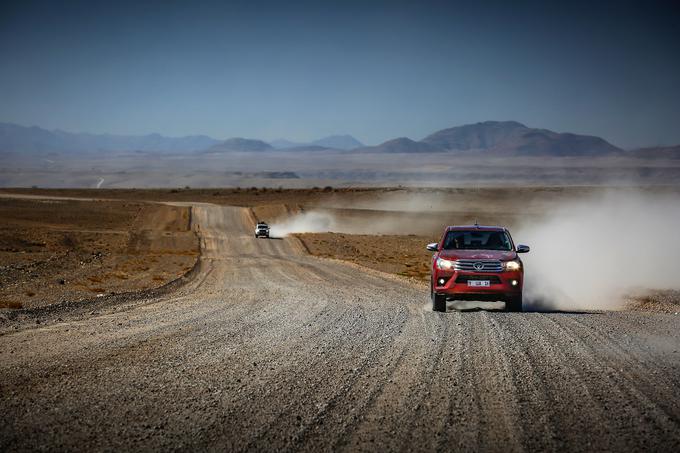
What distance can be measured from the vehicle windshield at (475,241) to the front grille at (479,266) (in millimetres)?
1404

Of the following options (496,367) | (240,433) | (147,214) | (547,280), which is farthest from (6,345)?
(147,214)

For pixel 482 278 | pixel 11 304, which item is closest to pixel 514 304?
pixel 482 278

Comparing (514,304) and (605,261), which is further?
(605,261)

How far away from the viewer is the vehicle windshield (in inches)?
674

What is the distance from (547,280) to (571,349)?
1634 cm

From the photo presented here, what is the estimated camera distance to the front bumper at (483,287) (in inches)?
613

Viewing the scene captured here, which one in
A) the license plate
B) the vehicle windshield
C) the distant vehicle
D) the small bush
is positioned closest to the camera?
the license plate

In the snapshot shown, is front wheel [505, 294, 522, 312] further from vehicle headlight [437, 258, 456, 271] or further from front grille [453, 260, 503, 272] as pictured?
vehicle headlight [437, 258, 456, 271]

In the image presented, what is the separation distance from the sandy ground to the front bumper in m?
11.4

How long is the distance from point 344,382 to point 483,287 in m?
7.47

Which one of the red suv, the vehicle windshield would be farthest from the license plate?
the vehicle windshield

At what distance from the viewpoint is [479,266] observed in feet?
51.3

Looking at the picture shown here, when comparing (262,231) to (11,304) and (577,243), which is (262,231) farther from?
(11,304)

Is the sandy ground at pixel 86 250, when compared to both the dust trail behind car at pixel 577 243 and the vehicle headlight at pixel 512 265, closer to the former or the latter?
the vehicle headlight at pixel 512 265
